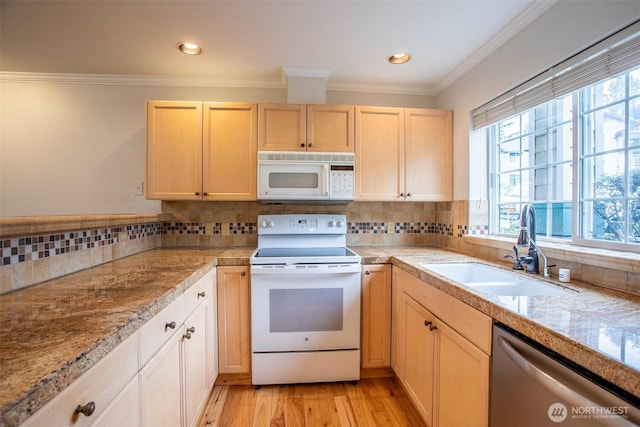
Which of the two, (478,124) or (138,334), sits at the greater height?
(478,124)

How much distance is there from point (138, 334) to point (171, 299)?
0.81ft

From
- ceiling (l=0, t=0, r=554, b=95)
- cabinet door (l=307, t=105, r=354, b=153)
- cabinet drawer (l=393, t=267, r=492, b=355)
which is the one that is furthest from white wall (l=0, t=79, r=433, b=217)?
cabinet drawer (l=393, t=267, r=492, b=355)

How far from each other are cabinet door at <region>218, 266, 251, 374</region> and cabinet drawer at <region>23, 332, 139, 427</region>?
99 cm

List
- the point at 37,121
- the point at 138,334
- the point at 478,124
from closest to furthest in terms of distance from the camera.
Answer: the point at 138,334 < the point at 478,124 < the point at 37,121

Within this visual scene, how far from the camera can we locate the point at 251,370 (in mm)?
1841

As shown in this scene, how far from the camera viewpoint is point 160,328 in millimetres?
1021

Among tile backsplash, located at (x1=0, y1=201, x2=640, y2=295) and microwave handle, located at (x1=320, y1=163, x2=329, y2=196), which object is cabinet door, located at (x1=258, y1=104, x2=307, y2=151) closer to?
microwave handle, located at (x1=320, y1=163, x2=329, y2=196)

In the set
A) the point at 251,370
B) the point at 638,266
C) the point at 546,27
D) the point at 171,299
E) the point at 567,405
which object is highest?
the point at 546,27

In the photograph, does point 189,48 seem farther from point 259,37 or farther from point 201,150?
point 201,150

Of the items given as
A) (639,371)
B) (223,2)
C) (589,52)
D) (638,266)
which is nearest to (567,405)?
(639,371)

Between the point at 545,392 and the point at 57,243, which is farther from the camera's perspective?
the point at 57,243

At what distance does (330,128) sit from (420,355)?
1673 mm

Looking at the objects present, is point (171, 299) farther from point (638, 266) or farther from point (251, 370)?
point (638, 266)

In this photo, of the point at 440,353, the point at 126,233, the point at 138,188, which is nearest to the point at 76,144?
the point at 138,188
